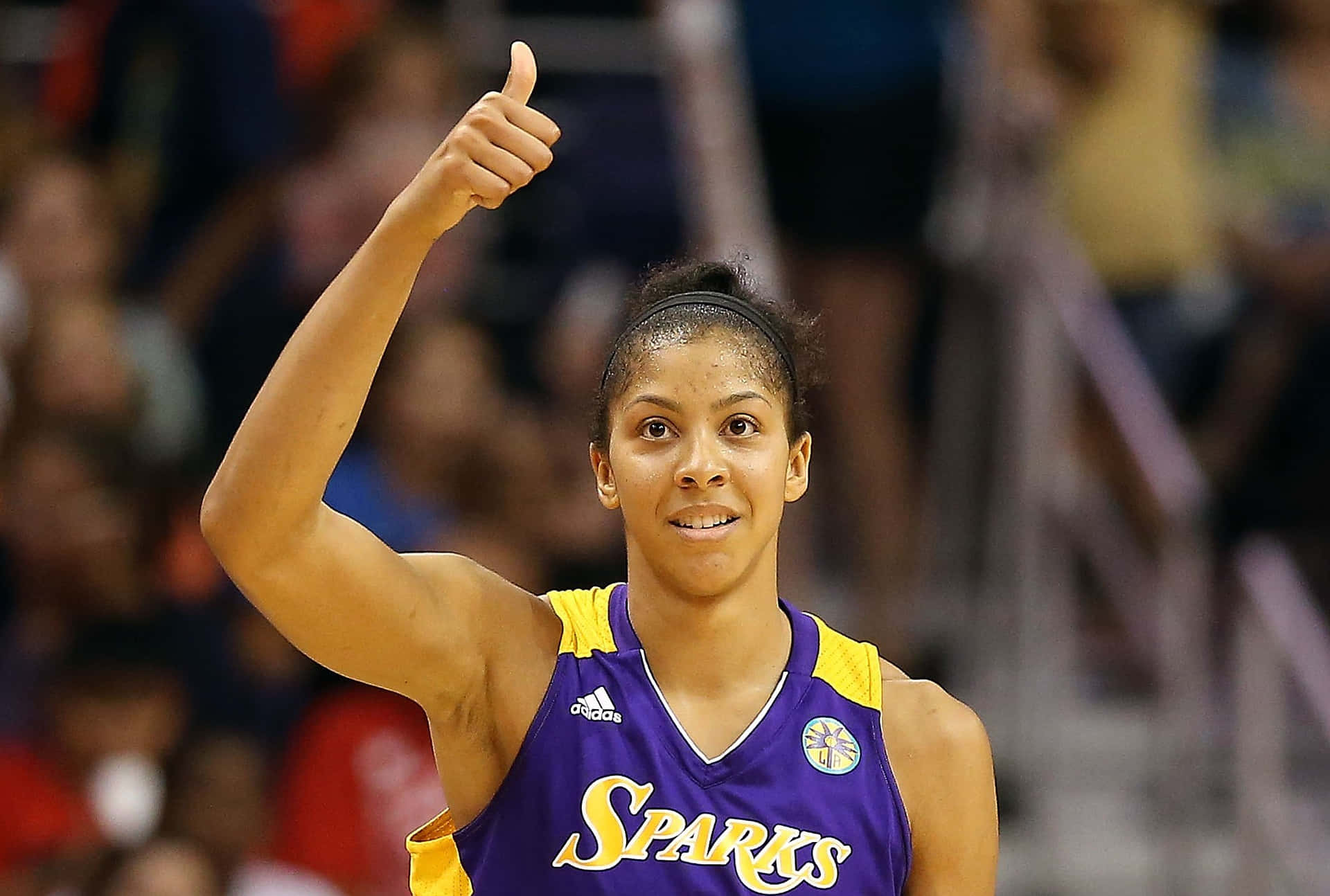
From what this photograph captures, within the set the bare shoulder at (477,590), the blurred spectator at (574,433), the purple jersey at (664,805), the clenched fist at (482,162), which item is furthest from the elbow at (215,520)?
the blurred spectator at (574,433)

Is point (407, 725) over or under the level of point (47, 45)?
under

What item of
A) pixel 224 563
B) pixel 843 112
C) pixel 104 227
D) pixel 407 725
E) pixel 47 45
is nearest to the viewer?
pixel 224 563

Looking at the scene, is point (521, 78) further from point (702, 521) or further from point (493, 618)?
point (493, 618)

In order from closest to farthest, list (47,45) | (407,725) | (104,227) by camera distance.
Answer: (407,725), (104,227), (47,45)

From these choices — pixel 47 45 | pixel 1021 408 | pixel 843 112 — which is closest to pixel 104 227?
pixel 47 45

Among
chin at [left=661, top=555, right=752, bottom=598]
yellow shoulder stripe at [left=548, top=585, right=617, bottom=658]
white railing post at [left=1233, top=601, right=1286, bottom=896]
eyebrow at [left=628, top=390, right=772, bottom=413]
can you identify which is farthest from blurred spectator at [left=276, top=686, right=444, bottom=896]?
eyebrow at [left=628, top=390, right=772, bottom=413]

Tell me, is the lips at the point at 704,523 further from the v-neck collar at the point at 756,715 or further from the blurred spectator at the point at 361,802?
the blurred spectator at the point at 361,802

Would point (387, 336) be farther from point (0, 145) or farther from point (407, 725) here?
point (0, 145)

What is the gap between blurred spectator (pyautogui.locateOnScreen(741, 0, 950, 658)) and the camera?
662 centimetres

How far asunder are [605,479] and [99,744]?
2907 millimetres

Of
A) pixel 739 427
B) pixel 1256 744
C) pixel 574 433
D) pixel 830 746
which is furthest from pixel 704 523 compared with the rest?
pixel 574 433

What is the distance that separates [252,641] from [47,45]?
8.44ft

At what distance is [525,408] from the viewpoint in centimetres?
657

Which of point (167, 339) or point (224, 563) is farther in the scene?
point (167, 339)
